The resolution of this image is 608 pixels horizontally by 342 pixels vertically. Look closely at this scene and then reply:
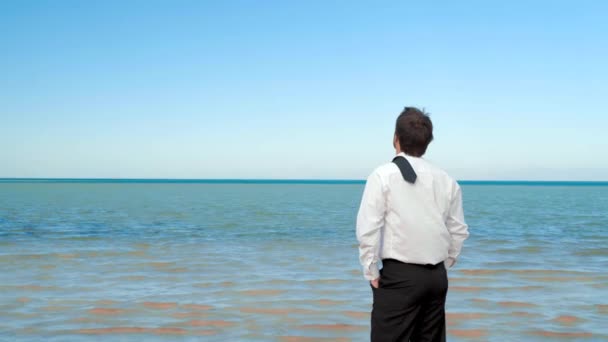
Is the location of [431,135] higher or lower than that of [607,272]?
higher

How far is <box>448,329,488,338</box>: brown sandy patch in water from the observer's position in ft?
21.1

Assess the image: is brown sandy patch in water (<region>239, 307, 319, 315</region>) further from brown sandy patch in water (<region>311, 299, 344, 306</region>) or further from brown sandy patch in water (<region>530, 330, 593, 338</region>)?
brown sandy patch in water (<region>530, 330, 593, 338</region>)

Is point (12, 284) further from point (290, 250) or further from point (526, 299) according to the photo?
point (526, 299)

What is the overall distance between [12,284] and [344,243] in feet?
28.7

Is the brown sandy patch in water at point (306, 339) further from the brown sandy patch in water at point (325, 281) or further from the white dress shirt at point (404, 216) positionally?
the brown sandy patch in water at point (325, 281)

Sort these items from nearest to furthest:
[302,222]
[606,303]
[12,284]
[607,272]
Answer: [606,303], [12,284], [607,272], [302,222]

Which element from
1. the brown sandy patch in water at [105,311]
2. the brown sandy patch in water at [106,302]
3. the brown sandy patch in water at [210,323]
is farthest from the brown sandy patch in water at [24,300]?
the brown sandy patch in water at [210,323]

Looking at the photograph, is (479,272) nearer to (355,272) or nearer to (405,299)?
(355,272)

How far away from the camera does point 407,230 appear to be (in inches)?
128

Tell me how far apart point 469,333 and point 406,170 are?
3.96 meters

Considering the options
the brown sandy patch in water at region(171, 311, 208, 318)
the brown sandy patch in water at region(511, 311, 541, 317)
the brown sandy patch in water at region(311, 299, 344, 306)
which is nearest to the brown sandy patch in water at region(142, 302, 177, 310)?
the brown sandy patch in water at region(171, 311, 208, 318)

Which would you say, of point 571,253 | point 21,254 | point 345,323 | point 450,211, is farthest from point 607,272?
point 21,254

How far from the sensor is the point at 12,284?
939 cm

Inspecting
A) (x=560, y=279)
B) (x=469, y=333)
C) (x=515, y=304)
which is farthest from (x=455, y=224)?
(x=560, y=279)
